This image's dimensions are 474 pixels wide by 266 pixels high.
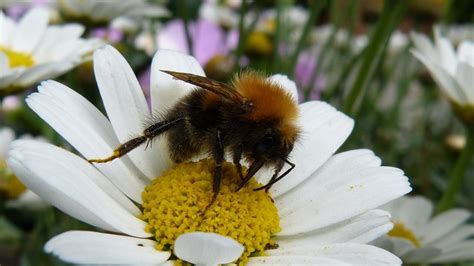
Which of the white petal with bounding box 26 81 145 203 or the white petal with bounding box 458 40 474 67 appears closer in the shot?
the white petal with bounding box 26 81 145 203

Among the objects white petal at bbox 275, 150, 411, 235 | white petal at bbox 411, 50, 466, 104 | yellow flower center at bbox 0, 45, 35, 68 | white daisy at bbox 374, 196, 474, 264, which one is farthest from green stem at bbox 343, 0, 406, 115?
yellow flower center at bbox 0, 45, 35, 68

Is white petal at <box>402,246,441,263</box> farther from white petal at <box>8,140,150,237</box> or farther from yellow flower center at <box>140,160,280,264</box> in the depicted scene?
white petal at <box>8,140,150,237</box>

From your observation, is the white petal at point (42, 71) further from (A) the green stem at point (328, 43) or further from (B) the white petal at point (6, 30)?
(A) the green stem at point (328, 43)

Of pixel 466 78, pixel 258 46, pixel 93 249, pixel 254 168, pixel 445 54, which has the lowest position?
pixel 93 249

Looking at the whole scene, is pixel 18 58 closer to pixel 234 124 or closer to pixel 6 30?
pixel 6 30

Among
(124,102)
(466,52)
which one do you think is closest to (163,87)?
(124,102)
